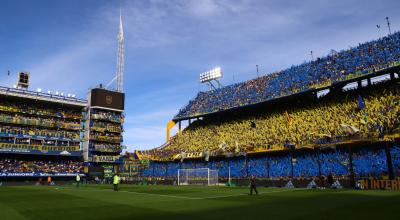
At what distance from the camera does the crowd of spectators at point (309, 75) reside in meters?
50.9

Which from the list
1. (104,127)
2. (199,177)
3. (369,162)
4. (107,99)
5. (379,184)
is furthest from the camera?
(107,99)

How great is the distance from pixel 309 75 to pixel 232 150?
64.8ft

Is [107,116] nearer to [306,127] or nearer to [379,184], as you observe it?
[306,127]

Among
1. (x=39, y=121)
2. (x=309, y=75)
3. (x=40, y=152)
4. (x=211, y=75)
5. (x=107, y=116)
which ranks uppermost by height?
(x=211, y=75)

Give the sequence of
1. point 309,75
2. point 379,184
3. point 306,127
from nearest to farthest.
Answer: point 379,184, point 306,127, point 309,75

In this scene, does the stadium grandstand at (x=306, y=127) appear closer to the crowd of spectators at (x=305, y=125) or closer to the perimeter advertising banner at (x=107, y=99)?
the crowd of spectators at (x=305, y=125)

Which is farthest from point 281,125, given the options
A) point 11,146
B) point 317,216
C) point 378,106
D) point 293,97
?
point 11,146

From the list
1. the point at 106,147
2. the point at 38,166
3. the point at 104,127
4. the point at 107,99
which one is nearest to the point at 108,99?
the point at 107,99

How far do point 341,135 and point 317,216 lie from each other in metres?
33.0

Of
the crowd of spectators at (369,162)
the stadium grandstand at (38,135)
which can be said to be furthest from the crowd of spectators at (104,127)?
the crowd of spectators at (369,162)

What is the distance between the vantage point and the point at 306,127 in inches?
2099

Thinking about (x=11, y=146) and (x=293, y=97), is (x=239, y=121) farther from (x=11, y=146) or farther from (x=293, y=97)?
(x=11, y=146)

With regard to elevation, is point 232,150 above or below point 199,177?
above

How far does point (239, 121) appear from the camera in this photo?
2832 inches
